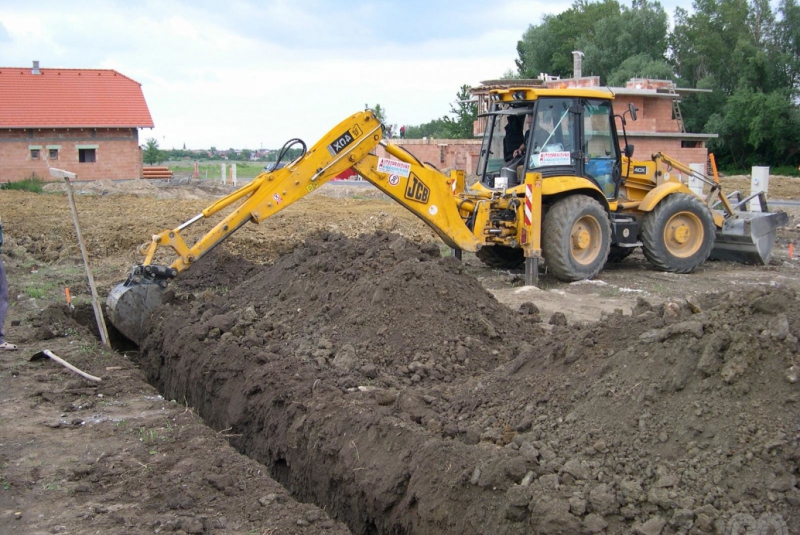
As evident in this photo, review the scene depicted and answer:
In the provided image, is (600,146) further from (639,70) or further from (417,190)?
(639,70)

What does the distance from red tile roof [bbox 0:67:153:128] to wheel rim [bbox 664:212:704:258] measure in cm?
2636

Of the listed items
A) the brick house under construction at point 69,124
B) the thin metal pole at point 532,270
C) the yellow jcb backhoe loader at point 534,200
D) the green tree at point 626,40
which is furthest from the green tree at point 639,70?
the thin metal pole at point 532,270

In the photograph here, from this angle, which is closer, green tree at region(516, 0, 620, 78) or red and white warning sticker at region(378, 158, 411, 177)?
red and white warning sticker at region(378, 158, 411, 177)

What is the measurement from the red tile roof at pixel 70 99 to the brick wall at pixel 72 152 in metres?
0.41

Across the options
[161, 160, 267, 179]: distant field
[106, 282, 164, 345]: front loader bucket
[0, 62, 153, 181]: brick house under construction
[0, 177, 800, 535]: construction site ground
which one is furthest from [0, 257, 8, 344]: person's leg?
[161, 160, 267, 179]: distant field

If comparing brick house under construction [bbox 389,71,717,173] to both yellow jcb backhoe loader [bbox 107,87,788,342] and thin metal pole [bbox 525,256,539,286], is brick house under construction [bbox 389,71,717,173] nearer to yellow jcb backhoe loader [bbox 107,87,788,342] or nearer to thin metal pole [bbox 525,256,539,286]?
yellow jcb backhoe loader [bbox 107,87,788,342]

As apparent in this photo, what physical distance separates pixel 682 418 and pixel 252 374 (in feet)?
11.7

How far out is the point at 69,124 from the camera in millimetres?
32344

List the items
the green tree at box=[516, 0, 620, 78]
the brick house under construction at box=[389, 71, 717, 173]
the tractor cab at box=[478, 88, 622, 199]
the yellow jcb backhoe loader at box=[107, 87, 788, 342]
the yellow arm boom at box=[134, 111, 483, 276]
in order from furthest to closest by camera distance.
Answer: the green tree at box=[516, 0, 620, 78], the brick house under construction at box=[389, 71, 717, 173], the tractor cab at box=[478, 88, 622, 199], the yellow jcb backhoe loader at box=[107, 87, 788, 342], the yellow arm boom at box=[134, 111, 483, 276]

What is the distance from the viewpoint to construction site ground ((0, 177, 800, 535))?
3.97m

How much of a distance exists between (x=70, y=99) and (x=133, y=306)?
28.7 m

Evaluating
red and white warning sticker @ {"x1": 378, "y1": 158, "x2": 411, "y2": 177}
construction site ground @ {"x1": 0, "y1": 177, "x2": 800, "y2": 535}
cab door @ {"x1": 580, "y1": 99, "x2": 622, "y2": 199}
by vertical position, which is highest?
cab door @ {"x1": 580, "y1": 99, "x2": 622, "y2": 199}

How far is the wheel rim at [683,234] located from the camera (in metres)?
11.8

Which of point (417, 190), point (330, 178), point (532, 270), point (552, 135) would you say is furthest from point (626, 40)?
point (330, 178)
